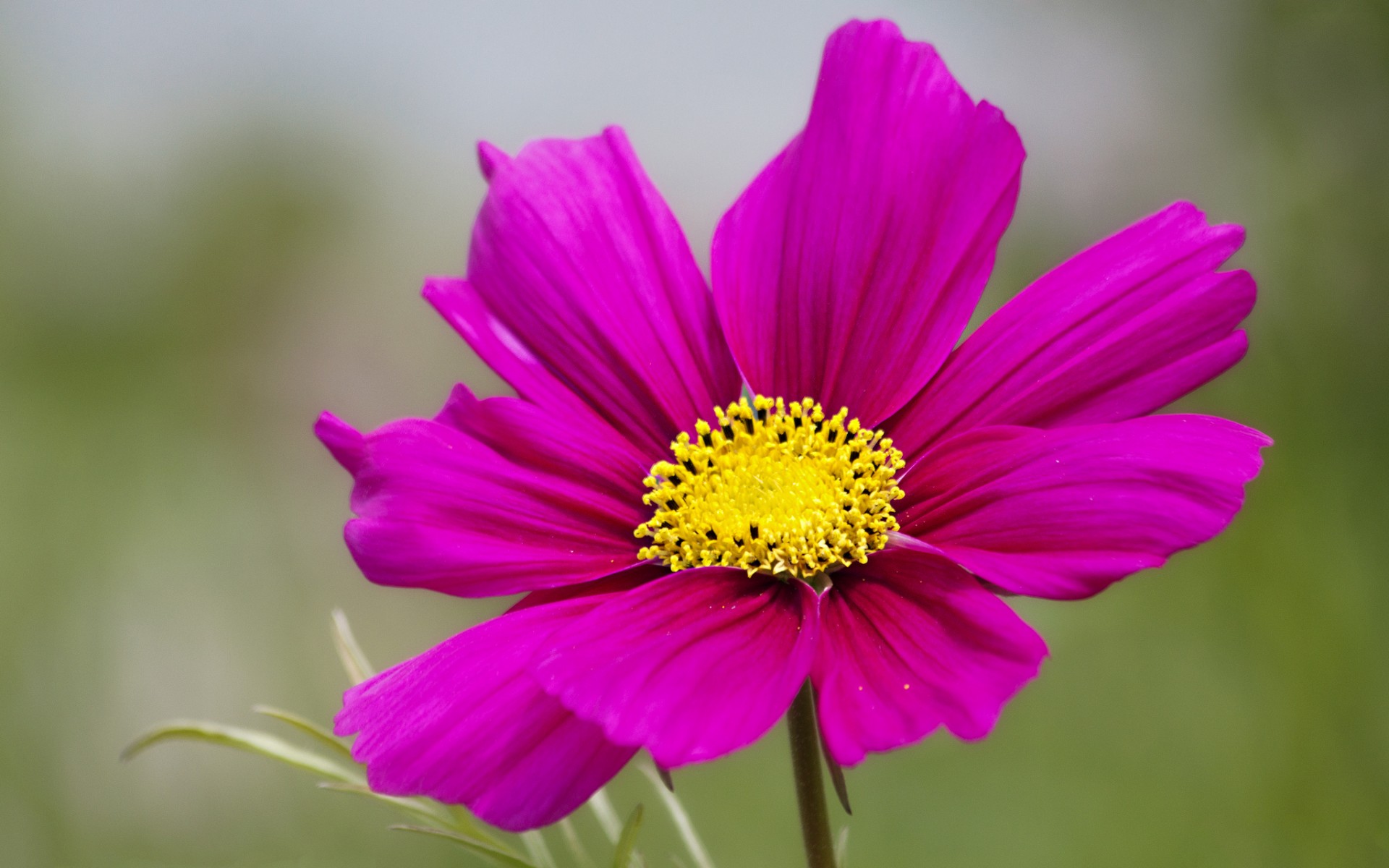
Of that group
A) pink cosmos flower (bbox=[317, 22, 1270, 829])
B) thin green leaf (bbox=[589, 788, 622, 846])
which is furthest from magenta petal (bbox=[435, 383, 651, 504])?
thin green leaf (bbox=[589, 788, 622, 846])

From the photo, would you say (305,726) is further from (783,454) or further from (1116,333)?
(1116,333)

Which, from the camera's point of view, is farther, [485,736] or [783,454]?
[783,454]

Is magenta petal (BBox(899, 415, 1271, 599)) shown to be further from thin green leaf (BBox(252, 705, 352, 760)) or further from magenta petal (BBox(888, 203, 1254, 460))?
thin green leaf (BBox(252, 705, 352, 760))

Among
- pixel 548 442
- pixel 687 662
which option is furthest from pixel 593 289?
pixel 687 662

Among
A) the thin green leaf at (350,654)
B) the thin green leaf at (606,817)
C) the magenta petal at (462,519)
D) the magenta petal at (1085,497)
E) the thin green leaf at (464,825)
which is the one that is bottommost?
the thin green leaf at (606,817)

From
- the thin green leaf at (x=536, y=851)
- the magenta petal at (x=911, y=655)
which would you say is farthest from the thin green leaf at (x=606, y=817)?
the magenta petal at (x=911, y=655)

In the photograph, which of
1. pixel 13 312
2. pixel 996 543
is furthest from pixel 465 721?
pixel 13 312

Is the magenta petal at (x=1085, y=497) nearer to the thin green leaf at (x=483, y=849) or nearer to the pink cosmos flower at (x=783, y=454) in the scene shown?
the pink cosmos flower at (x=783, y=454)
